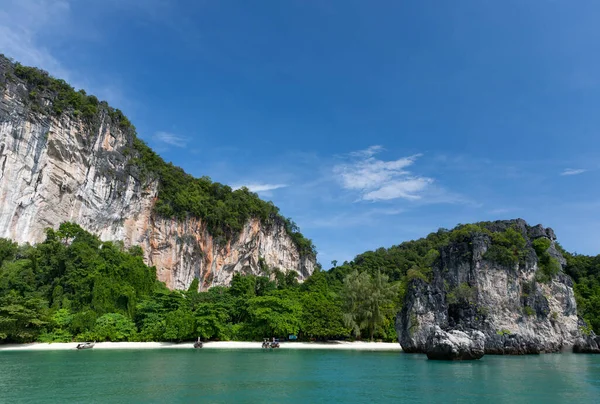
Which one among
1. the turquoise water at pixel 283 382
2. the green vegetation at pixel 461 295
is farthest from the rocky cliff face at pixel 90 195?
the green vegetation at pixel 461 295

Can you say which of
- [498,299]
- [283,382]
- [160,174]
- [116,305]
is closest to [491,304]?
[498,299]

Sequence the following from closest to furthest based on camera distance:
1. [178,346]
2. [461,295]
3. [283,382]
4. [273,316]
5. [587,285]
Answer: [283,382] < [178,346] < [461,295] < [273,316] < [587,285]

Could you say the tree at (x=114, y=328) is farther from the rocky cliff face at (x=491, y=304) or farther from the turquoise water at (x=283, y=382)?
the rocky cliff face at (x=491, y=304)

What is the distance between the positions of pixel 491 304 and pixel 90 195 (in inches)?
1771

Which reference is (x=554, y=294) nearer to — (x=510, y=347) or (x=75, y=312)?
(x=510, y=347)

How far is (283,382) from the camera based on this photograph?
55.9 ft

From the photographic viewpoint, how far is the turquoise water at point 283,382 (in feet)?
45.2

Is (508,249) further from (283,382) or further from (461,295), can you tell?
(283,382)

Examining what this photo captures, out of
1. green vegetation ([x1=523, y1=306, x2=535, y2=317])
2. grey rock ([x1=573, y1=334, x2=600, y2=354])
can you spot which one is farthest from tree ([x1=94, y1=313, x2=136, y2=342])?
grey rock ([x1=573, y1=334, x2=600, y2=354])

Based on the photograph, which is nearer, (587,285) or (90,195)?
(587,285)

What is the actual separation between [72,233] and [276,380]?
37150 millimetres

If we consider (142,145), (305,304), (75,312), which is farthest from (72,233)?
(305,304)

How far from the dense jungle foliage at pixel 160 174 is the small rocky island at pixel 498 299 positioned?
33.0 m

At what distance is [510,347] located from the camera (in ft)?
113
